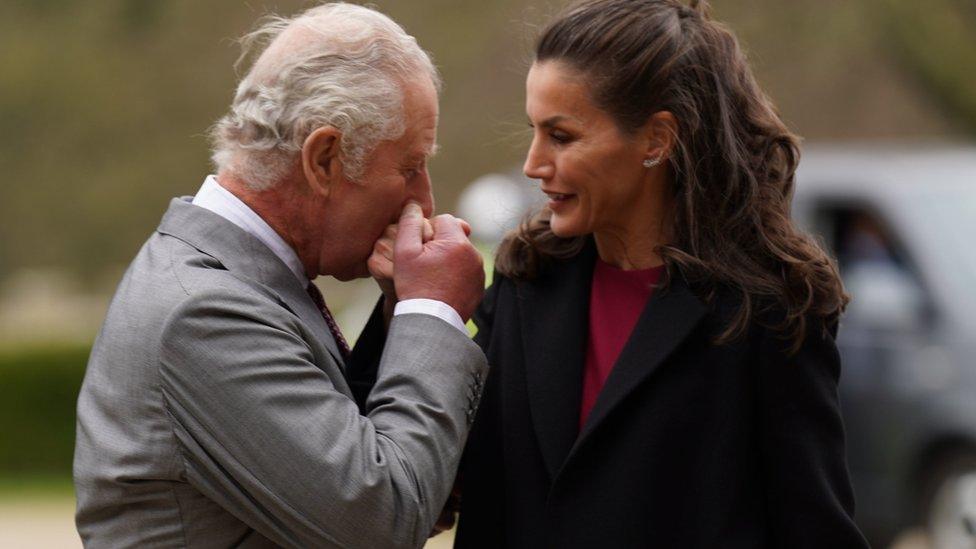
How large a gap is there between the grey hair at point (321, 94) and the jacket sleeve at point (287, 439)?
306mm

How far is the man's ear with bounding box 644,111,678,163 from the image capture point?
113 inches

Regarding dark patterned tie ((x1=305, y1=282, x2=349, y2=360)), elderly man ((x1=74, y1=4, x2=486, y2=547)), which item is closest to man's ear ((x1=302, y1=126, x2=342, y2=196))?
elderly man ((x1=74, y1=4, x2=486, y2=547))

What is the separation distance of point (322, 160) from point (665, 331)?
27.0 inches

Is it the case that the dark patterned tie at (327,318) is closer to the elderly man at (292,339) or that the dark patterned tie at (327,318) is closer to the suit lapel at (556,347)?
the elderly man at (292,339)

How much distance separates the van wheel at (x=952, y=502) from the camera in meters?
6.66

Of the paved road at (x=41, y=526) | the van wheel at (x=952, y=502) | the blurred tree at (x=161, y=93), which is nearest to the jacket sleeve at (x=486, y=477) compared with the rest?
the van wheel at (x=952, y=502)

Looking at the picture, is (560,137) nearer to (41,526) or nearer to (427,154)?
(427,154)

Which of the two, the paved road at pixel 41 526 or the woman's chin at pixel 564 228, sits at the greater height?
the woman's chin at pixel 564 228

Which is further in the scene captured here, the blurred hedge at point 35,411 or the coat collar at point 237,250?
the blurred hedge at point 35,411

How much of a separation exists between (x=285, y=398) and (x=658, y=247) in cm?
81

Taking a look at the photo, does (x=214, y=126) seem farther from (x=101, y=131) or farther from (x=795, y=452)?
(x=101, y=131)

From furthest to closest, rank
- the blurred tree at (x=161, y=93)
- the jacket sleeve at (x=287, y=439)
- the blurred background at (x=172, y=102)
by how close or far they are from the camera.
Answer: the blurred tree at (x=161, y=93)
the blurred background at (x=172, y=102)
the jacket sleeve at (x=287, y=439)

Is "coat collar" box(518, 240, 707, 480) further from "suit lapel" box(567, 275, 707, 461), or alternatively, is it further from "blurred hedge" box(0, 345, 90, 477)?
"blurred hedge" box(0, 345, 90, 477)

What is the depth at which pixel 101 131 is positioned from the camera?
15258 millimetres
